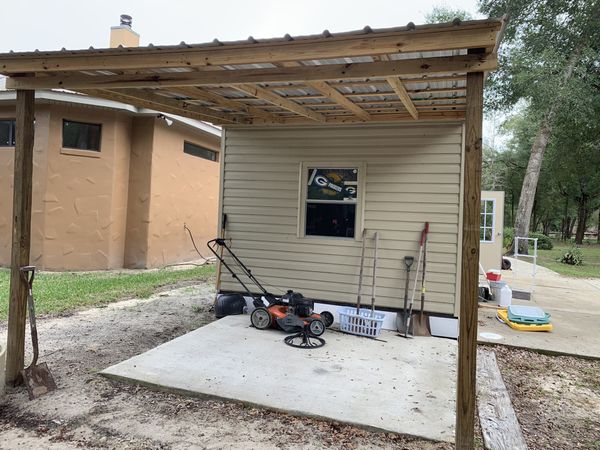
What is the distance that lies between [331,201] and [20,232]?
11.0ft

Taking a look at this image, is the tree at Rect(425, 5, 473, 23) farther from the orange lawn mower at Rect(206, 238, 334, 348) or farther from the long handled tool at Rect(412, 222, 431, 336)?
the orange lawn mower at Rect(206, 238, 334, 348)

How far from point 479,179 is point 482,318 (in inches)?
174

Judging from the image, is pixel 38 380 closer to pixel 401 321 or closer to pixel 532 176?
pixel 401 321

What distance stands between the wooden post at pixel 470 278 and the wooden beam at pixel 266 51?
1.06 feet

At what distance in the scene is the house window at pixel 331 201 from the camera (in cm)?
537

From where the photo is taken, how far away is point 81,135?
29.9 feet

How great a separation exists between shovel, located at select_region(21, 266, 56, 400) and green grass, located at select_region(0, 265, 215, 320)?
2.48 meters

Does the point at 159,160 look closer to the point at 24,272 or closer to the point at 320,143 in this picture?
the point at 320,143

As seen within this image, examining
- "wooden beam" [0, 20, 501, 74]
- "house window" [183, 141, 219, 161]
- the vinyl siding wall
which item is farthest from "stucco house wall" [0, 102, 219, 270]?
"wooden beam" [0, 20, 501, 74]

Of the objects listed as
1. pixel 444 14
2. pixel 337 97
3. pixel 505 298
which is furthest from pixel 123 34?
pixel 444 14

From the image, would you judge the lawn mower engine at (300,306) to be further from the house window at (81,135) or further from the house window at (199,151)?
the house window at (199,151)

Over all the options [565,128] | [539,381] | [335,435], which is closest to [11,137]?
[335,435]

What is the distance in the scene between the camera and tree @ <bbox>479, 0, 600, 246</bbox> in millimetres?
13977

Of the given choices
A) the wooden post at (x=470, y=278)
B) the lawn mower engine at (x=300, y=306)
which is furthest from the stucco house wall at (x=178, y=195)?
the wooden post at (x=470, y=278)
